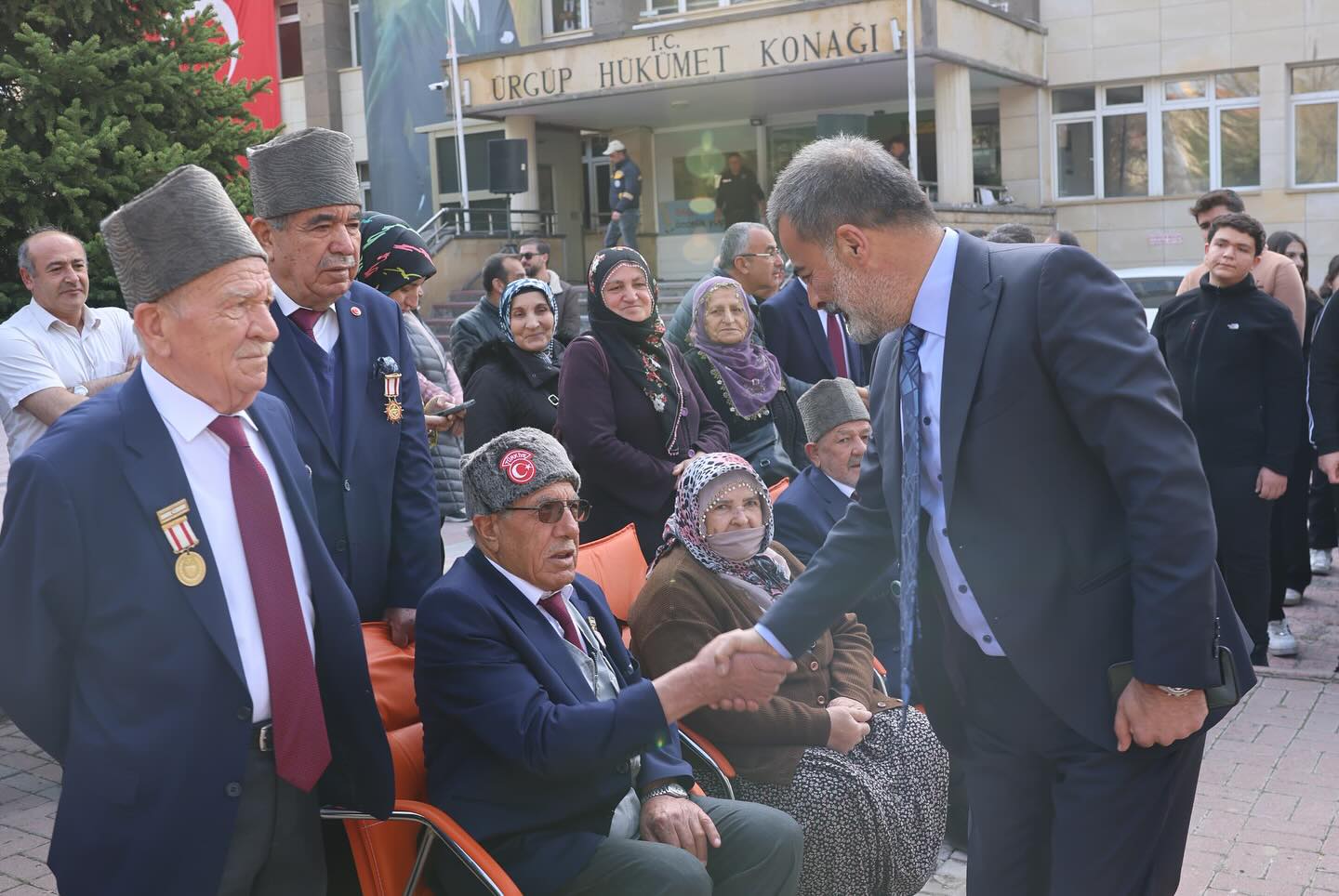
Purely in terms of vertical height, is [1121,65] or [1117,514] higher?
[1121,65]

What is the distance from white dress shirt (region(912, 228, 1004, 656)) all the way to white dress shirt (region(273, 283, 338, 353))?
5.06 ft

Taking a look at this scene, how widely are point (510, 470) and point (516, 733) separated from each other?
0.69 metres

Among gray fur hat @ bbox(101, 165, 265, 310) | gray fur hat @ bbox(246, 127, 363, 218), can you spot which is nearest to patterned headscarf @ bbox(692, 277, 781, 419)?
gray fur hat @ bbox(246, 127, 363, 218)

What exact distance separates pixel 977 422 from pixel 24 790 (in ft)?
14.5

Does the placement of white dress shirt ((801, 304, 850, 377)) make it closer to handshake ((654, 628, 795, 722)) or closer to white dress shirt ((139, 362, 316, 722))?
handshake ((654, 628, 795, 722))

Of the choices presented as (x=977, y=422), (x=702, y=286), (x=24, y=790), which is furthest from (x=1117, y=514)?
(x=24, y=790)

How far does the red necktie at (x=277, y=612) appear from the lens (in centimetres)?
239

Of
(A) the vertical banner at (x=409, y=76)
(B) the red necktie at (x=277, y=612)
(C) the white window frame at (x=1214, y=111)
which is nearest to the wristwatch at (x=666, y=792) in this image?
(B) the red necktie at (x=277, y=612)

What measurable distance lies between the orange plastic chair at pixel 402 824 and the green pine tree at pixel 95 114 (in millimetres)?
6749

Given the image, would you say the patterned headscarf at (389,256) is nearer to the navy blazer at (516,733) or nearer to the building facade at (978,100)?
the navy blazer at (516,733)

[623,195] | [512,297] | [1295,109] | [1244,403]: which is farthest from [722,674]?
[1295,109]

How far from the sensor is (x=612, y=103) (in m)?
24.7

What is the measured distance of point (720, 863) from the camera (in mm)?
3398

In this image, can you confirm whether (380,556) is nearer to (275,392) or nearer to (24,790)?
(275,392)
